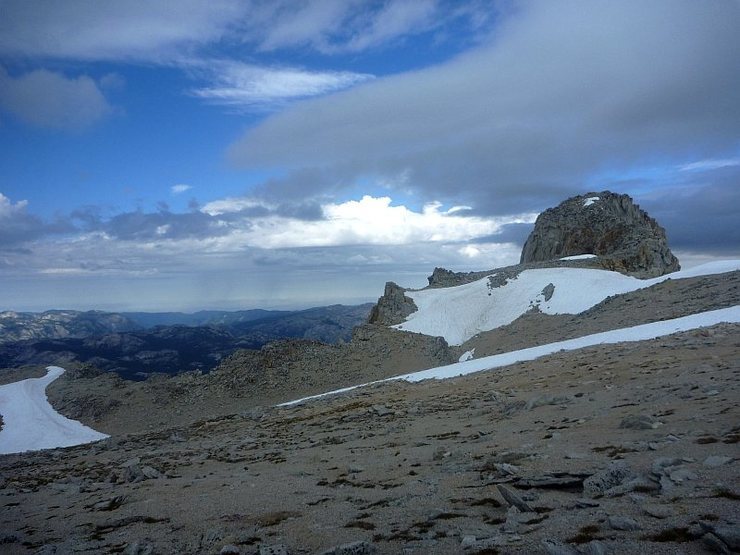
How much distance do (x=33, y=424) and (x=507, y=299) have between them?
4655 cm

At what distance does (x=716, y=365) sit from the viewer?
1565cm

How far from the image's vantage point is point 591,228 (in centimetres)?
7981

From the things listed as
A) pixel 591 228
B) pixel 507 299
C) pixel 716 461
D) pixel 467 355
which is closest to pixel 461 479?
pixel 716 461

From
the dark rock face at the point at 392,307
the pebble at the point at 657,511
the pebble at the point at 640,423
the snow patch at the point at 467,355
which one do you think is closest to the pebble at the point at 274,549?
the pebble at the point at 657,511

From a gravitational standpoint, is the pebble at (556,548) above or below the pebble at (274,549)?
above

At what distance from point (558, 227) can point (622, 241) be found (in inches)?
428

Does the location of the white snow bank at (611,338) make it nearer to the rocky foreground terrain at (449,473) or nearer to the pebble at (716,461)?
the rocky foreground terrain at (449,473)

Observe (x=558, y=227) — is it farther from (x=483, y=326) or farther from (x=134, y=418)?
(x=134, y=418)

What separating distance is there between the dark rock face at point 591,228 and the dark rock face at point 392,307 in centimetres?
3057

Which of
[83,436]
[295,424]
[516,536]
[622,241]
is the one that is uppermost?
[622,241]

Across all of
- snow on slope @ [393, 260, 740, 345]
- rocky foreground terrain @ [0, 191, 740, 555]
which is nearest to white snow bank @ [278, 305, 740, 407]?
rocky foreground terrain @ [0, 191, 740, 555]

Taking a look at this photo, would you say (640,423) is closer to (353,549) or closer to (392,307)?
(353,549)

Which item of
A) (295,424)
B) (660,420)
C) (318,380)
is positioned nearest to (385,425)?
(295,424)

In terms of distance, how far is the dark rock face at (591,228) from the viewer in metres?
76.1
